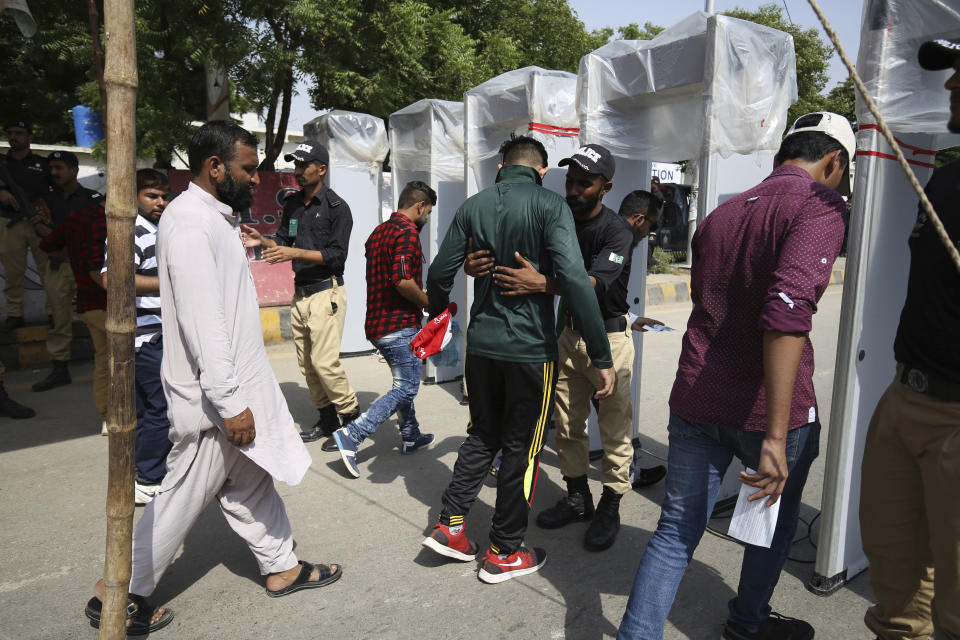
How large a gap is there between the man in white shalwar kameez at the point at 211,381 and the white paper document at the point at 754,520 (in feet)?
5.33

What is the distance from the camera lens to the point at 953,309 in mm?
1682

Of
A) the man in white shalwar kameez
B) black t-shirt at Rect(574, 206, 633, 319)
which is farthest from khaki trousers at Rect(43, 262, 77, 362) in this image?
black t-shirt at Rect(574, 206, 633, 319)

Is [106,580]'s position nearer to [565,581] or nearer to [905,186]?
[565,581]

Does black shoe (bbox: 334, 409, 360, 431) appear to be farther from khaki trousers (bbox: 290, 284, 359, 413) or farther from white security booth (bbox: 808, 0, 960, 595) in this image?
white security booth (bbox: 808, 0, 960, 595)

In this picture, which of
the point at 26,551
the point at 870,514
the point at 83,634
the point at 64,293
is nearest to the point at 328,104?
the point at 64,293

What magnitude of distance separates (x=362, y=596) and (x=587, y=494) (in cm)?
133

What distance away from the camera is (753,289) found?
193 centimetres

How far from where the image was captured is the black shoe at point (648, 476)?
12.7 ft

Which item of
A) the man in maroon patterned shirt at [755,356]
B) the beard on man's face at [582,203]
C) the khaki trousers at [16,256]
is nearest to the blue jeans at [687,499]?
the man in maroon patterned shirt at [755,356]

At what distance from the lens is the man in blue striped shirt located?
3531 mm

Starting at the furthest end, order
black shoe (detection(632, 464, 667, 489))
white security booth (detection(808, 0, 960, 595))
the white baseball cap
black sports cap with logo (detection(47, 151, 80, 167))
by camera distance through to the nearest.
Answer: black sports cap with logo (detection(47, 151, 80, 167)) < black shoe (detection(632, 464, 667, 489)) < white security booth (detection(808, 0, 960, 595)) < the white baseball cap

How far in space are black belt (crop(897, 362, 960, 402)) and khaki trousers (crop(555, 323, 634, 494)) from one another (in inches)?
61.5

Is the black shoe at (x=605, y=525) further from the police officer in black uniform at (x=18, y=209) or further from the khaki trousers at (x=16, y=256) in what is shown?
the khaki trousers at (x=16, y=256)

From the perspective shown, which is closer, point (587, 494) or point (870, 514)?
point (870, 514)
